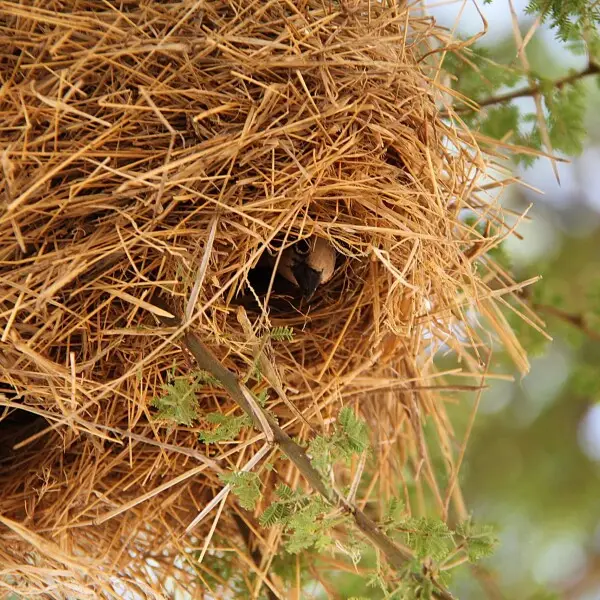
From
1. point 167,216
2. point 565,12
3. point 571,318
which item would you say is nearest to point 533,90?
point 565,12

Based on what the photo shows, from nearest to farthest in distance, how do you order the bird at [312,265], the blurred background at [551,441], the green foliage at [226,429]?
1. the green foliage at [226,429]
2. the bird at [312,265]
3. the blurred background at [551,441]

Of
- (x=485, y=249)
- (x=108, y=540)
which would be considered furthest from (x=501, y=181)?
(x=108, y=540)

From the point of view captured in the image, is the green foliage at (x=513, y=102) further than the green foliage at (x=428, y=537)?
Yes

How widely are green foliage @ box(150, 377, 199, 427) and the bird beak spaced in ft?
1.31

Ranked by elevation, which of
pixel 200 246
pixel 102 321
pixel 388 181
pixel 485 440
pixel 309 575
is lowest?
pixel 485 440

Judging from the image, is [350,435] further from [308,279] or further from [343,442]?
[308,279]

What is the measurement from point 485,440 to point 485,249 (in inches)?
66.4

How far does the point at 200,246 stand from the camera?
54.2 inches

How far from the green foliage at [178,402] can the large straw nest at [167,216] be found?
0.15 feet

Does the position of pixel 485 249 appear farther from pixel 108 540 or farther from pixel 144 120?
pixel 108 540

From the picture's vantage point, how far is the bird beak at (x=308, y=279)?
5.61 feet

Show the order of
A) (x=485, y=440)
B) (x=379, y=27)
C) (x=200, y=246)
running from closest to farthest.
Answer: (x=200, y=246)
(x=379, y=27)
(x=485, y=440)

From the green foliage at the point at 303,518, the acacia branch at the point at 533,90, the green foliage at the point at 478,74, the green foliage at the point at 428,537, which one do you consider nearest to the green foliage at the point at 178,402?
the green foliage at the point at 303,518

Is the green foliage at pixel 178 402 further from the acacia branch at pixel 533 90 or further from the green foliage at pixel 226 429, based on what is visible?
the acacia branch at pixel 533 90
